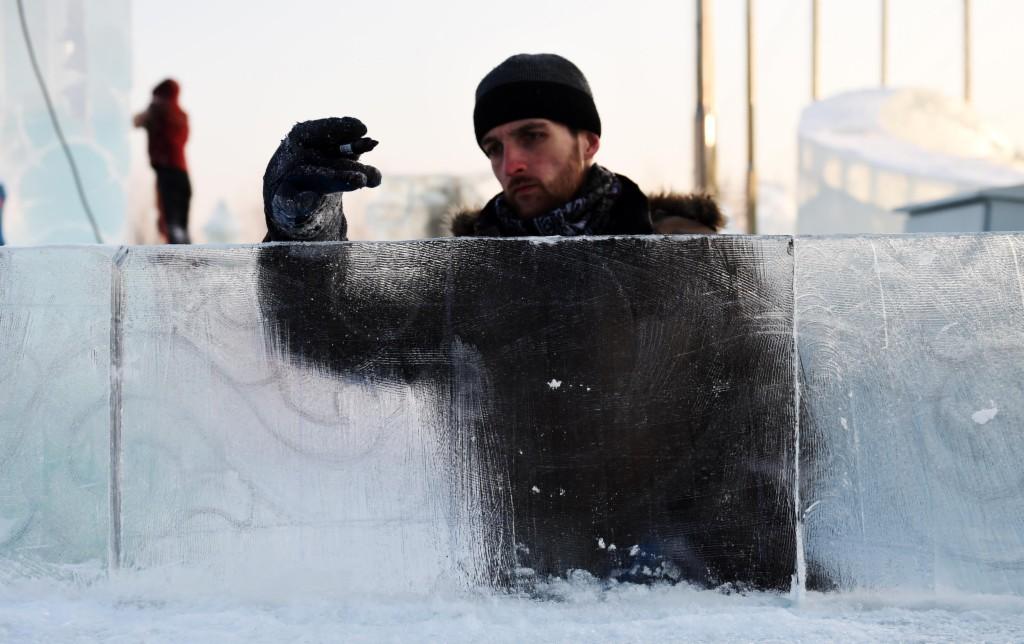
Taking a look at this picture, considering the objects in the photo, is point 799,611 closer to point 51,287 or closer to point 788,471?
point 788,471

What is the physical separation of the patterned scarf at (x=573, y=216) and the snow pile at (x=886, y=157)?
11.2m

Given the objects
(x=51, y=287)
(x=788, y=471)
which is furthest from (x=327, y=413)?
(x=788, y=471)

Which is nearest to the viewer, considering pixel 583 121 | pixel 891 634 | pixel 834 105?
pixel 891 634

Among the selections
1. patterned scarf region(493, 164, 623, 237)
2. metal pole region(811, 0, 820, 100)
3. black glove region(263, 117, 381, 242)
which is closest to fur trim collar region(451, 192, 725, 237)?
patterned scarf region(493, 164, 623, 237)

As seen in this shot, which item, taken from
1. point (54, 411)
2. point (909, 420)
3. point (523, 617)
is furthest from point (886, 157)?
point (54, 411)

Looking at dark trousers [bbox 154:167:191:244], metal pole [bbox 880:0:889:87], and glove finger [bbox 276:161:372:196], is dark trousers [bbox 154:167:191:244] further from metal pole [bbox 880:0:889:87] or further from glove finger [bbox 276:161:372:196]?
metal pole [bbox 880:0:889:87]

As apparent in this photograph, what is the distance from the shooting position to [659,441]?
140cm

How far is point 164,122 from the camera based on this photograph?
20.0 feet

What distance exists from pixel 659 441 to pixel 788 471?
8.1 inches

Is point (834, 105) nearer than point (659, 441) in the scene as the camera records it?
No

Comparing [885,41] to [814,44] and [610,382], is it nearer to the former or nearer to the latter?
[814,44]

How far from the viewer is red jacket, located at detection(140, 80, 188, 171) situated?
607cm

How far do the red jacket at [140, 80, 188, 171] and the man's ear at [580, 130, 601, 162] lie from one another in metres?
4.47

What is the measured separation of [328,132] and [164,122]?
5071 millimetres
